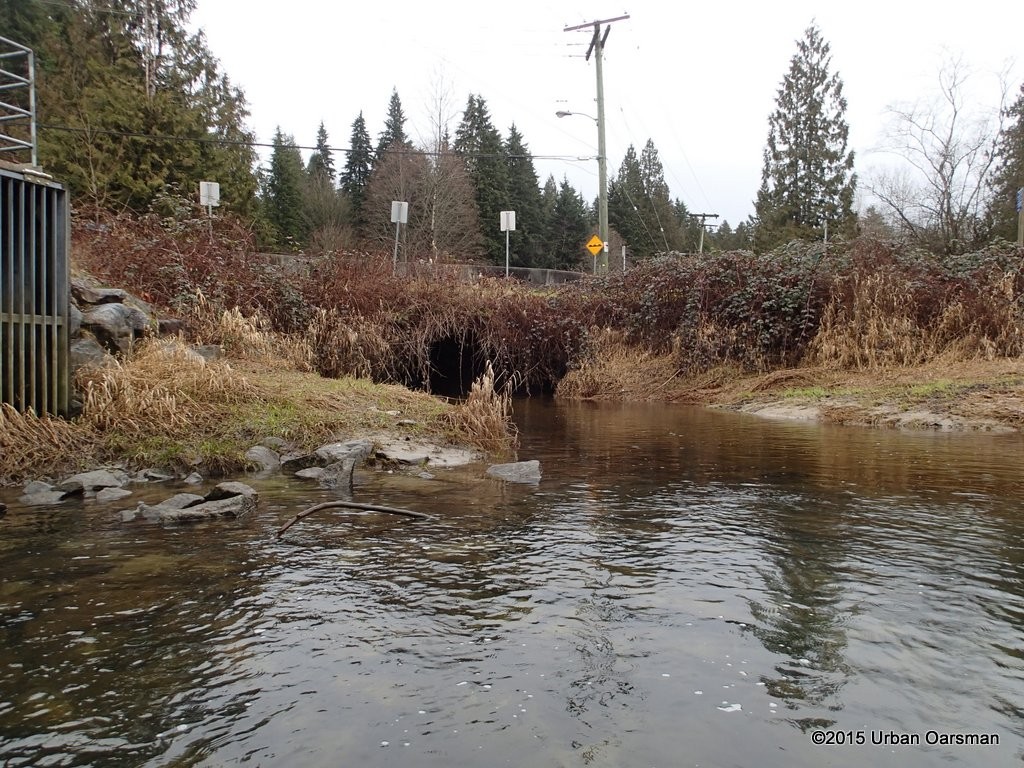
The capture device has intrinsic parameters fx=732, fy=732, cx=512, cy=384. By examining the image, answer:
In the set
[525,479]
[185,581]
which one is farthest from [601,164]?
[185,581]

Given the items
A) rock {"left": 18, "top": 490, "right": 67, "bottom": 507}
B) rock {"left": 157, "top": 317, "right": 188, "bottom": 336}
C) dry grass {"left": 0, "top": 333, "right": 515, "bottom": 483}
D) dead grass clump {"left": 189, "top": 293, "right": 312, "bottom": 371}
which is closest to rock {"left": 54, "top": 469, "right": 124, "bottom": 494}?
rock {"left": 18, "top": 490, "right": 67, "bottom": 507}

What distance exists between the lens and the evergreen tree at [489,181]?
52.3 m

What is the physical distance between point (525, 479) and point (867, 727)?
4979 millimetres

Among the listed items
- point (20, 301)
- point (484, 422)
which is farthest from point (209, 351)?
point (484, 422)

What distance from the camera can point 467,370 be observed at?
72.8 ft

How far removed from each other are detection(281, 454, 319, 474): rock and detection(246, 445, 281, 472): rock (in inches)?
2.9

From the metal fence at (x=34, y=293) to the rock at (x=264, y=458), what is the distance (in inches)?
84.0

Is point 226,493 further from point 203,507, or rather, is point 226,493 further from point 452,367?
point 452,367

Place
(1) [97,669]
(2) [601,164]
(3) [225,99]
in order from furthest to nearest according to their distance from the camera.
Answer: (3) [225,99]
(2) [601,164]
(1) [97,669]

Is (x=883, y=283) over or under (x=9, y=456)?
over

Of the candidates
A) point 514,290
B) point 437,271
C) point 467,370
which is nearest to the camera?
point 437,271

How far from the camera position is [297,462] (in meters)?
8.05

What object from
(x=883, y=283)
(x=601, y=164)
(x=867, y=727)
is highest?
(x=601, y=164)

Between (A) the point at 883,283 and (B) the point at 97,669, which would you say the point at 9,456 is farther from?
(A) the point at 883,283
